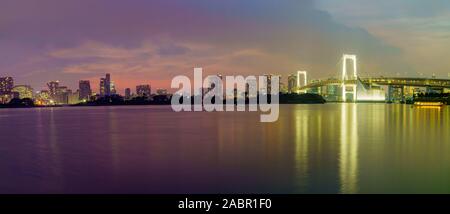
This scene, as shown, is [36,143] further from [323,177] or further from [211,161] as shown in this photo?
[323,177]

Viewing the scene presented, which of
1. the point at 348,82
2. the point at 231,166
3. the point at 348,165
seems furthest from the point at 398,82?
the point at 231,166

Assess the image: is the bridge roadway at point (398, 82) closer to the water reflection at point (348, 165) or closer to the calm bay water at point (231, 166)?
the calm bay water at point (231, 166)

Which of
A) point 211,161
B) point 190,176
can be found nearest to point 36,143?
point 211,161

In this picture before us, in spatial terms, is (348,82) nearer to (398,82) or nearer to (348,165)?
(398,82)

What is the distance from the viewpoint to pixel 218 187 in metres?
8.45

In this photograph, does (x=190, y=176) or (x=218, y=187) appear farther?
(x=190, y=176)

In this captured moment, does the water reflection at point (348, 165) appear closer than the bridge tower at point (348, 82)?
Yes

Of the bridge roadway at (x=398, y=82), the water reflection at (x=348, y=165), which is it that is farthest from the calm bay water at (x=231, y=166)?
the bridge roadway at (x=398, y=82)

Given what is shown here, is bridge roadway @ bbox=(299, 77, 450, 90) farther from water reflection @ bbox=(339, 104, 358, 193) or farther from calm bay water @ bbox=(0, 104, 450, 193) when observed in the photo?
water reflection @ bbox=(339, 104, 358, 193)

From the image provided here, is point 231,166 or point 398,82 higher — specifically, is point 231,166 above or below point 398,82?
below
